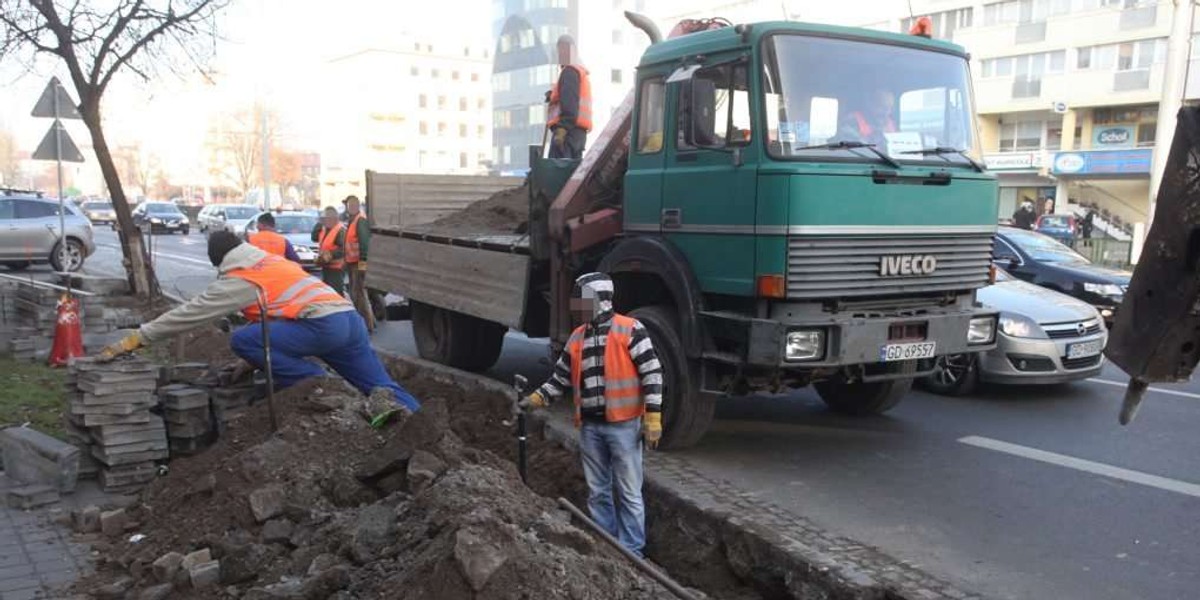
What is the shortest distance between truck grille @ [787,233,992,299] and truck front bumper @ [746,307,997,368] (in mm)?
181

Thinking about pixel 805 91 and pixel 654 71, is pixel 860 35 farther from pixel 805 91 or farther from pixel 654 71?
pixel 654 71

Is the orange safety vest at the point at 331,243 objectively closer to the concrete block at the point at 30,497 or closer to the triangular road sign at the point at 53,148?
the triangular road sign at the point at 53,148

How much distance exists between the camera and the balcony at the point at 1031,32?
4403 cm

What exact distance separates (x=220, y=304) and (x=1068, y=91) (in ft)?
149

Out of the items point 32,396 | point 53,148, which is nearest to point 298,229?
point 53,148

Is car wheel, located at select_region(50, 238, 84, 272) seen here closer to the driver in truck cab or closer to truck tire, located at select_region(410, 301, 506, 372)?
truck tire, located at select_region(410, 301, 506, 372)

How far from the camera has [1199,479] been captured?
6.00 meters

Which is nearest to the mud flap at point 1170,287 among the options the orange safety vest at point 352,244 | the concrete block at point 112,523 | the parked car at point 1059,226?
the concrete block at point 112,523

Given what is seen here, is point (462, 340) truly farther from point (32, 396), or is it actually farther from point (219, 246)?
point (32, 396)

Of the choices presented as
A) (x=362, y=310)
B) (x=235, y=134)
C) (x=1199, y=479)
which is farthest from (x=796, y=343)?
(x=235, y=134)

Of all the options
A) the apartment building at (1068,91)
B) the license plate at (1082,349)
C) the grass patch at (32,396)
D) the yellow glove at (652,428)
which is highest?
the apartment building at (1068,91)

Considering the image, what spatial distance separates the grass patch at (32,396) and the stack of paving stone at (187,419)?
45.4 inches

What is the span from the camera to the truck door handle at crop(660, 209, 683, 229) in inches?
249

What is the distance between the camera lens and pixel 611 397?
502cm
